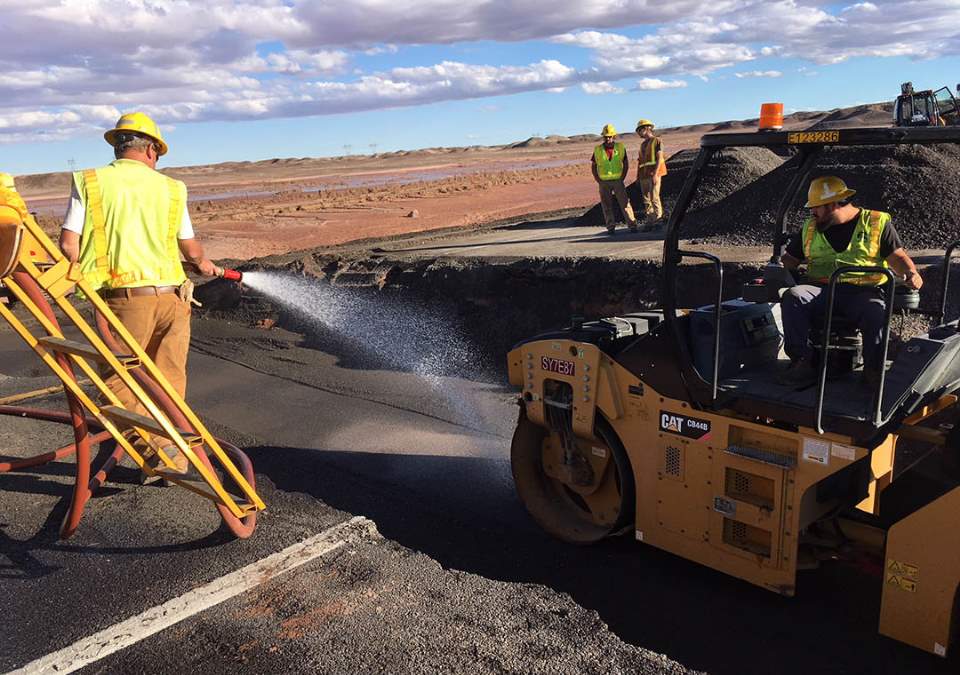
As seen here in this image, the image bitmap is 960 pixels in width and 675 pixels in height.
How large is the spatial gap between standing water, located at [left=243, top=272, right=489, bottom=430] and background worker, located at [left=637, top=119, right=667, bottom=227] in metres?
4.99

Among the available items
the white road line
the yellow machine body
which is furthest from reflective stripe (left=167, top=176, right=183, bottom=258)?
the yellow machine body

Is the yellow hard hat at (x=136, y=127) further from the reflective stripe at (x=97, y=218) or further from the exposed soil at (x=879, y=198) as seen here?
the exposed soil at (x=879, y=198)

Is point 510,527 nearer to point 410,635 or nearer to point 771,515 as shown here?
point 410,635

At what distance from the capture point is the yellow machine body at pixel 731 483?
11.2 ft

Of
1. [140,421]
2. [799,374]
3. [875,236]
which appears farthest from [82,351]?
[875,236]

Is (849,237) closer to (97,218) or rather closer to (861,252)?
(861,252)

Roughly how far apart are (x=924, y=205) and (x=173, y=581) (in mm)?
10798

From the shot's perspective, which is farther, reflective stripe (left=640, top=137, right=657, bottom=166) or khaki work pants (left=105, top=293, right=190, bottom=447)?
reflective stripe (left=640, top=137, right=657, bottom=166)

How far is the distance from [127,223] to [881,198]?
10.4 m

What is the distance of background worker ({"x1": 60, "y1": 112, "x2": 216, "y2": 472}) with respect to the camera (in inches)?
195

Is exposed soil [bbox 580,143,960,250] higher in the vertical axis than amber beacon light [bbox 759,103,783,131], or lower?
lower

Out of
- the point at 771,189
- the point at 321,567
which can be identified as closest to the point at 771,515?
the point at 321,567

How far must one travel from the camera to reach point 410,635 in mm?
3934

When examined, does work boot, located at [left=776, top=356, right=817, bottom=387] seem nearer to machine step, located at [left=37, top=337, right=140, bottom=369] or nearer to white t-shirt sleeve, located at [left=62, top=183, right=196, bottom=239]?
machine step, located at [left=37, top=337, right=140, bottom=369]
